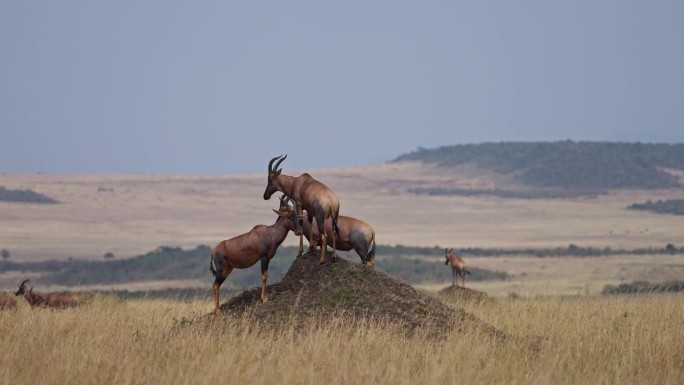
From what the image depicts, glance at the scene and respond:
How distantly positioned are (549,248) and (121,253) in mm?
26999

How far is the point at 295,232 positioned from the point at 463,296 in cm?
887

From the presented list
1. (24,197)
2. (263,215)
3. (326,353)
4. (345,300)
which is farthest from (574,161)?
(326,353)

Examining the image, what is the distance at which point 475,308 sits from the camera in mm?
20344

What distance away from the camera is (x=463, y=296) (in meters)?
23.3

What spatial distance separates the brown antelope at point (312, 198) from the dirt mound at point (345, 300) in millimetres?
281

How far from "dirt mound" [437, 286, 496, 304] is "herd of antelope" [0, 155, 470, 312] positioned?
20.3ft

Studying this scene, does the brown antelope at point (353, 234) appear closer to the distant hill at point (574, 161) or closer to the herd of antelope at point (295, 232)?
the herd of antelope at point (295, 232)

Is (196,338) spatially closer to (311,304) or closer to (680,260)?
(311,304)

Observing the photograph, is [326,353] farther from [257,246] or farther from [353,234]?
[353,234]

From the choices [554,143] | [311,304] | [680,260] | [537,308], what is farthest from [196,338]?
[554,143]

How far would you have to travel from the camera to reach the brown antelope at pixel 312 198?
1517 centimetres

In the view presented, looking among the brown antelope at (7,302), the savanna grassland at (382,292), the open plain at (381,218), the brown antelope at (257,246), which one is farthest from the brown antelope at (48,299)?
the open plain at (381,218)

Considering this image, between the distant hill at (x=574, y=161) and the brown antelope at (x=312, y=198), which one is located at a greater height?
the distant hill at (x=574, y=161)

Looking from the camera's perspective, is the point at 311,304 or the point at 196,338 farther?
the point at 311,304
